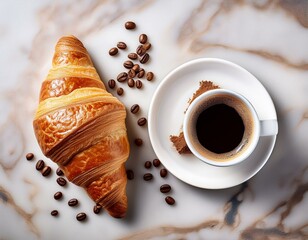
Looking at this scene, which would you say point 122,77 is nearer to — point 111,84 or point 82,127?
point 111,84

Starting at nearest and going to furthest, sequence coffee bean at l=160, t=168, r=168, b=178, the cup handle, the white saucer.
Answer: the cup handle
the white saucer
coffee bean at l=160, t=168, r=168, b=178

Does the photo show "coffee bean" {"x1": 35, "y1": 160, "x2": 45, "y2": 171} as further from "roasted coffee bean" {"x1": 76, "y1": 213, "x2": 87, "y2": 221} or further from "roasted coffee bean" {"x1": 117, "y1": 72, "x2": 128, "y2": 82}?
"roasted coffee bean" {"x1": 117, "y1": 72, "x2": 128, "y2": 82}

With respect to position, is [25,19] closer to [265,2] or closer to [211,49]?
[211,49]

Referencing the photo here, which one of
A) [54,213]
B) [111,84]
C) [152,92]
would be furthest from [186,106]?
[54,213]

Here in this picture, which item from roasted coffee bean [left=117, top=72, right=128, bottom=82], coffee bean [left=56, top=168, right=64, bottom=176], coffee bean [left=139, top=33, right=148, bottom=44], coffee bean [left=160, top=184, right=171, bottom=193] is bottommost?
coffee bean [left=160, top=184, right=171, bottom=193]

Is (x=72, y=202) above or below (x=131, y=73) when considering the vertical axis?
below

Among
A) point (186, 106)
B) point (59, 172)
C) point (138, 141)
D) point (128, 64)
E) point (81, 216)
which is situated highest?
point (128, 64)

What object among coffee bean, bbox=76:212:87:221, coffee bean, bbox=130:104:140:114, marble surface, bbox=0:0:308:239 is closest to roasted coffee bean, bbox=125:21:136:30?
marble surface, bbox=0:0:308:239
